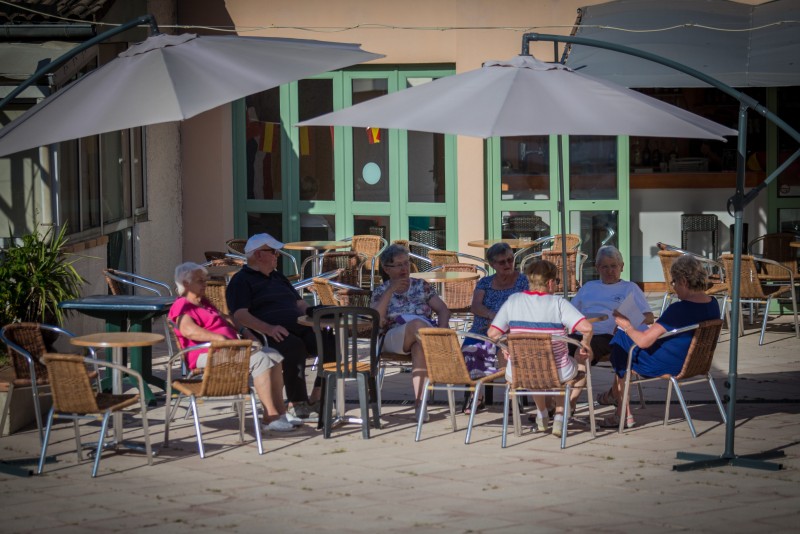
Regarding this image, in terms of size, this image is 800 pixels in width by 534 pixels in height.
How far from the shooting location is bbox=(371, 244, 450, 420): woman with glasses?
27.6 feet

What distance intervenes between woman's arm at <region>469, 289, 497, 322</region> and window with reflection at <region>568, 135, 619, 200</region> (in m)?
6.06

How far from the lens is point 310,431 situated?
8156 millimetres

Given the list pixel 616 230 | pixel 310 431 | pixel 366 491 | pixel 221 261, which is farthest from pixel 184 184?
pixel 366 491

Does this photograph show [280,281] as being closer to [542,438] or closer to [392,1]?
[542,438]

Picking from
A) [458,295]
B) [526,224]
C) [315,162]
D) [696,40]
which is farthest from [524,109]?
[315,162]

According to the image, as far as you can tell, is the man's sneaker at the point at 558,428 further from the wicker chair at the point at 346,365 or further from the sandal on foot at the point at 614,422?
the wicker chair at the point at 346,365

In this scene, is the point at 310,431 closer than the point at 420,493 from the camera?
No

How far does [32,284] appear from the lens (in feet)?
29.3

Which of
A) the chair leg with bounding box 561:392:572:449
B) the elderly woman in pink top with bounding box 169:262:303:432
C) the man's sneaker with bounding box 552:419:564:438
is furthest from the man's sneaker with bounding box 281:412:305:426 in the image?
the chair leg with bounding box 561:392:572:449

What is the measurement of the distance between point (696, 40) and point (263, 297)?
6324mm

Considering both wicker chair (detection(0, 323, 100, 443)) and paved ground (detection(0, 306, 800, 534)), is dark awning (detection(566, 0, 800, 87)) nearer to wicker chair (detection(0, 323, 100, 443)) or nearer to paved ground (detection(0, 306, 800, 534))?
paved ground (detection(0, 306, 800, 534))

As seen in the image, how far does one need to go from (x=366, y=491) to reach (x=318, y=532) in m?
0.81

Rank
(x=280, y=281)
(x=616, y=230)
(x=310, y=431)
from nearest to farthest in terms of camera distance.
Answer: (x=310, y=431), (x=280, y=281), (x=616, y=230)

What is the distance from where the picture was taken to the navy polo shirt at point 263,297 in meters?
8.62
